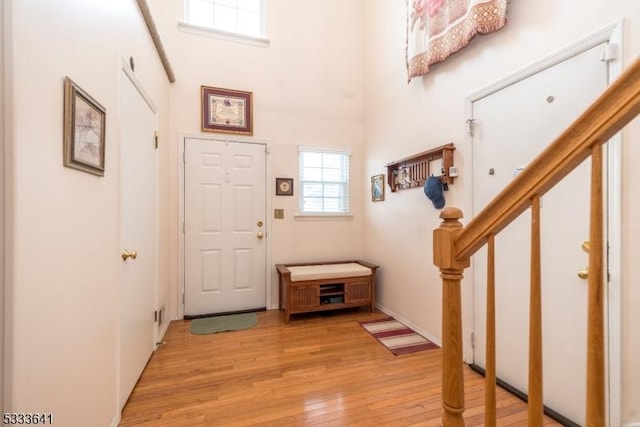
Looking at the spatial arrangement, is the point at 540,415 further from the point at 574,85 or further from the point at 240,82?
the point at 240,82

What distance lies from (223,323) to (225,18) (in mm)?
3695

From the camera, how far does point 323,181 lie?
3.85 m

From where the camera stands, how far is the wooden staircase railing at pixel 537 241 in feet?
1.94

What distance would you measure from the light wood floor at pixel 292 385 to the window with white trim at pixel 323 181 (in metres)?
1.64

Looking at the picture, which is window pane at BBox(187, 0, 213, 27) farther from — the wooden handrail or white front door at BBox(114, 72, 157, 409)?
the wooden handrail

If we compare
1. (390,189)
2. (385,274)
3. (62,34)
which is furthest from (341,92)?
(62,34)

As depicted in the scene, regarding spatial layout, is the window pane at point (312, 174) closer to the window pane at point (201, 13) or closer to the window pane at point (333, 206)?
the window pane at point (333, 206)

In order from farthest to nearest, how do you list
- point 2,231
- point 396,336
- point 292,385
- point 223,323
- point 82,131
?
point 223,323 → point 396,336 → point 292,385 → point 82,131 → point 2,231

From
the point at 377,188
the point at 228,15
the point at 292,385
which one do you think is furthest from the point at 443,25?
the point at 292,385

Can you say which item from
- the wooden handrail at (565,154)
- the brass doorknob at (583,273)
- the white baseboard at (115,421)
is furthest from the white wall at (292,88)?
the wooden handrail at (565,154)

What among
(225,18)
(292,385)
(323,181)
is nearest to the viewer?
Answer: (292,385)

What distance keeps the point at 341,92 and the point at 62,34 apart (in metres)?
3.20

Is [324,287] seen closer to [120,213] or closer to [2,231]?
[120,213]

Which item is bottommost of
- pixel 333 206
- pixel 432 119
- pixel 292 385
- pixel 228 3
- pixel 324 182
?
pixel 292 385
